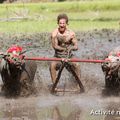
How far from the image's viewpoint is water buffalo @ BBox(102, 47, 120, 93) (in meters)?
9.27

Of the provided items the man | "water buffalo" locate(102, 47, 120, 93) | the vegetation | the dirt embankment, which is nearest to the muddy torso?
the man

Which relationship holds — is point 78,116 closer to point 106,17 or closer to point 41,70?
point 41,70

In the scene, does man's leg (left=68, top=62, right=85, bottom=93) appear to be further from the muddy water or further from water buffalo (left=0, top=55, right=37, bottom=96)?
water buffalo (left=0, top=55, right=37, bottom=96)

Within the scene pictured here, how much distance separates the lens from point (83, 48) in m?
16.4

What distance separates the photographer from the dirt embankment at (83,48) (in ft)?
36.4

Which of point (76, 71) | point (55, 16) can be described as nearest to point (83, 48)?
point (76, 71)

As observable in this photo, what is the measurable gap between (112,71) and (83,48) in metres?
7.06

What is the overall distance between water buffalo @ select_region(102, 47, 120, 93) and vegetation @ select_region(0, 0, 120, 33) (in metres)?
12.1

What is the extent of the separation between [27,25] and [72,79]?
13246 mm

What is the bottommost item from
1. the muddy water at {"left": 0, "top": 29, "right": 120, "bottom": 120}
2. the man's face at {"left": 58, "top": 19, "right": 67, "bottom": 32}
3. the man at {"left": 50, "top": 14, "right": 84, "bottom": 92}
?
the muddy water at {"left": 0, "top": 29, "right": 120, "bottom": 120}

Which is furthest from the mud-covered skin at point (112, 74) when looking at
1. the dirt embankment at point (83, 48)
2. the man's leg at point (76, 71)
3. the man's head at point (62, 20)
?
the man's head at point (62, 20)

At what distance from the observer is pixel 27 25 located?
2381cm

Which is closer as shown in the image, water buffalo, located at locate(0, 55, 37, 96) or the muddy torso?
water buffalo, located at locate(0, 55, 37, 96)

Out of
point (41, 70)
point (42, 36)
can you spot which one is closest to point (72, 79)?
point (41, 70)
